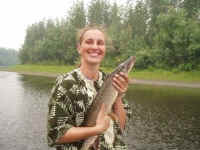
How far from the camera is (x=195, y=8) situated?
51.9 metres

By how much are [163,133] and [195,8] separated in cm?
4503

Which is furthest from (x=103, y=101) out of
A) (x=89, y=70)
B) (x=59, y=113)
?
(x=59, y=113)

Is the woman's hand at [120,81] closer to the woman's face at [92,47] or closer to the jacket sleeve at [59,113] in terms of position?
the woman's face at [92,47]

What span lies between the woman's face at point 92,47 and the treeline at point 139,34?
1430cm

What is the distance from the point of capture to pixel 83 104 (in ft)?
8.57

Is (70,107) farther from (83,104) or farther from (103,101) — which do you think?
(103,101)

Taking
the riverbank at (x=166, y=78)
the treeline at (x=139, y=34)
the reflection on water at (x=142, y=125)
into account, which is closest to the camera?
the reflection on water at (x=142, y=125)

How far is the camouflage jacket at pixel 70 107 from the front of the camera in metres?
2.44

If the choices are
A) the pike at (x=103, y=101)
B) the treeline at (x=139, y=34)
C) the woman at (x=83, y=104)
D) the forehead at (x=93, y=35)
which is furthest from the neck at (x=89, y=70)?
the treeline at (x=139, y=34)

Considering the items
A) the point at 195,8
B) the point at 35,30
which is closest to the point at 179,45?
the point at 195,8

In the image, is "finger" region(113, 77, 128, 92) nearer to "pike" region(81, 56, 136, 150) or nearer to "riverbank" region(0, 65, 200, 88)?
"pike" region(81, 56, 136, 150)

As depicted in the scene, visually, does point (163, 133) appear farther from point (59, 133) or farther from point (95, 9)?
point (95, 9)

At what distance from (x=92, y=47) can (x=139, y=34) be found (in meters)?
61.1

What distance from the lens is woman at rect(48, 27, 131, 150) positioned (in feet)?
8.03
